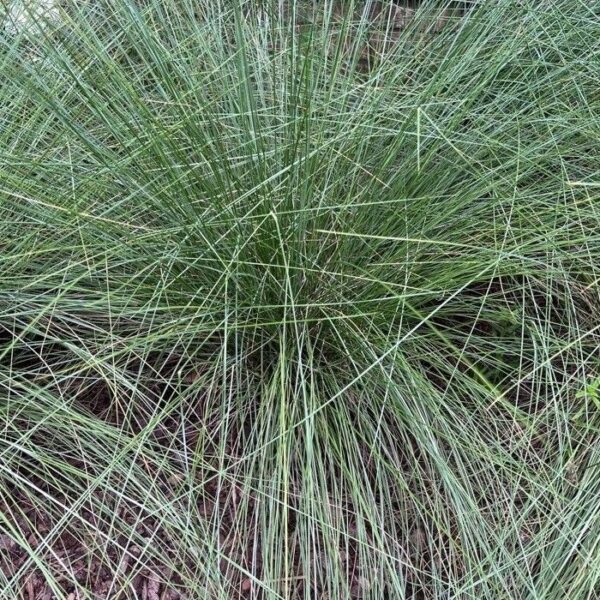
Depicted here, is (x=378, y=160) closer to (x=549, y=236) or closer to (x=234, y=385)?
(x=549, y=236)

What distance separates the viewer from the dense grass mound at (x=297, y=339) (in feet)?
5.24

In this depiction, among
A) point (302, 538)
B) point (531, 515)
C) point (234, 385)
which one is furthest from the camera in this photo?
point (234, 385)

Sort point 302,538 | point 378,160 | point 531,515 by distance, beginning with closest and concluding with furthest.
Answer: point 302,538 < point 531,515 < point 378,160

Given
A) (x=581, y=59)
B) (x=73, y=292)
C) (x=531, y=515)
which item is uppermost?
(x=73, y=292)

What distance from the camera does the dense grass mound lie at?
1.60 m

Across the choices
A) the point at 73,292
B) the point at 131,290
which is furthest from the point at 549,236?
the point at 73,292

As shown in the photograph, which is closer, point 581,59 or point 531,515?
point 531,515

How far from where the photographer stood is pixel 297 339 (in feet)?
5.39

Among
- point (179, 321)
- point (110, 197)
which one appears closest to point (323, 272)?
point (179, 321)

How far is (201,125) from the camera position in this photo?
6.15ft

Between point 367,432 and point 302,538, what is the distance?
0.29m

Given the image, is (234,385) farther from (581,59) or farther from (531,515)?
(581,59)

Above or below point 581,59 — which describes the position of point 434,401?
below

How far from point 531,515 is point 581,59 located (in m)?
1.22
